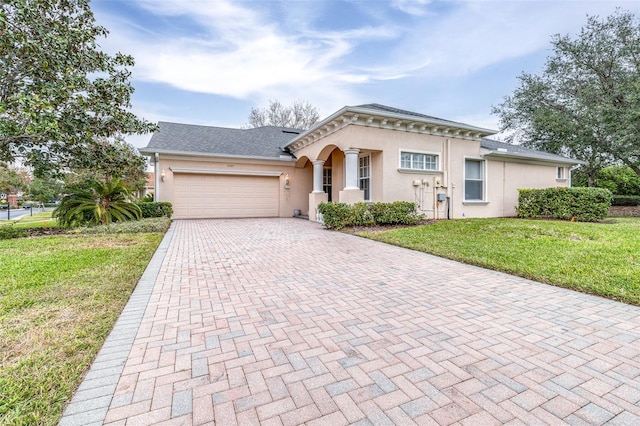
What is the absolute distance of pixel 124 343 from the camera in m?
2.54

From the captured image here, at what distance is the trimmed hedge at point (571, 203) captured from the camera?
10.6 meters

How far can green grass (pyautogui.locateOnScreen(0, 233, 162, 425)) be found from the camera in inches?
73.0

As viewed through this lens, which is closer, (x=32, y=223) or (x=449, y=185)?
(x=449, y=185)

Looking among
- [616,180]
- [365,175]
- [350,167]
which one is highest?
[616,180]

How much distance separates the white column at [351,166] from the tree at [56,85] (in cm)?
652

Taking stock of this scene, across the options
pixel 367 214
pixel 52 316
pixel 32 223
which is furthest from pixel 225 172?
pixel 52 316

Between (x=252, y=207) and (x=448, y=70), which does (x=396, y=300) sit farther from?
(x=448, y=70)

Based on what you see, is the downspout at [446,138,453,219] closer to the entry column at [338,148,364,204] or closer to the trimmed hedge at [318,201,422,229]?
the trimmed hedge at [318,201,422,229]

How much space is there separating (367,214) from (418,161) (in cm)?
325

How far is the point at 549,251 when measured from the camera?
18.8 ft

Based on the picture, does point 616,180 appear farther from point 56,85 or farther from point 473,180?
point 56,85

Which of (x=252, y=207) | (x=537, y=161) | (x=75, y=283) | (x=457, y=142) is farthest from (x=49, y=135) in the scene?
(x=537, y=161)

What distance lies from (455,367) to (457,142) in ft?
37.8

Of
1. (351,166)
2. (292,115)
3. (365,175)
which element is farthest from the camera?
(292,115)
